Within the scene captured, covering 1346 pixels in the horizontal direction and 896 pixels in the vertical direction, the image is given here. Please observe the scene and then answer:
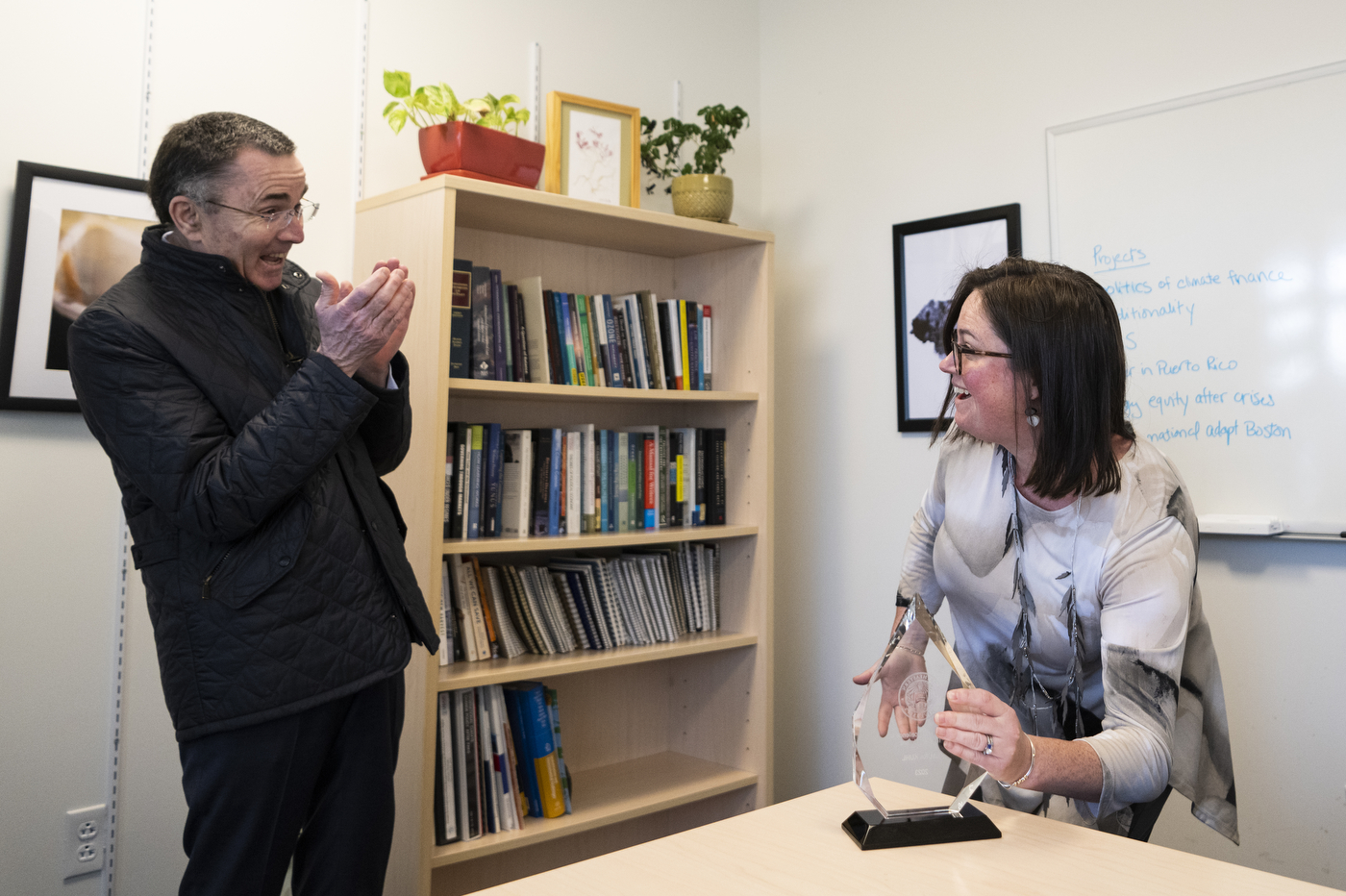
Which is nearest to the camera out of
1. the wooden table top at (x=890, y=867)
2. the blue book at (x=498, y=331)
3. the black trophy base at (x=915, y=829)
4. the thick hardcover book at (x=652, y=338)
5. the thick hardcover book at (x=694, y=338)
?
the wooden table top at (x=890, y=867)

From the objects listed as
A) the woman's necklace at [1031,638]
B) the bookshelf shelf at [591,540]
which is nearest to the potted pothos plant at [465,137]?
the bookshelf shelf at [591,540]

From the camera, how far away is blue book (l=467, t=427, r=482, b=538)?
2.16 meters

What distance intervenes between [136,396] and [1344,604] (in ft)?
7.60

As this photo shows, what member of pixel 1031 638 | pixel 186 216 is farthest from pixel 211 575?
pixel 1031 638

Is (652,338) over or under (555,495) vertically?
over

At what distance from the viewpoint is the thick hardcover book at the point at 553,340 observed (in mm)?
2320

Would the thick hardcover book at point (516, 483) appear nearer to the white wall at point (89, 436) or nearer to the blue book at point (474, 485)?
the blue book at point (474, 485)

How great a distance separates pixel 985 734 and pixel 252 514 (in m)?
1.00

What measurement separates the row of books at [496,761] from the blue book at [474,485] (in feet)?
1.17

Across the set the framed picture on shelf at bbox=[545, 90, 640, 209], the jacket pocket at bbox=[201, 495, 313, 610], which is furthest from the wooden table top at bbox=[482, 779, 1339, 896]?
the framed picture on shelf at bbox=[545, 90, 640, 209]

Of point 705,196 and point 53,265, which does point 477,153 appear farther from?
point 53,265

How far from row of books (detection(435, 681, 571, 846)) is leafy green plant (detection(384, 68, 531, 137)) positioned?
128 centimetres

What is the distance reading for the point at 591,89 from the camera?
9.05 ft

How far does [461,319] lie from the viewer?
2.10 meters
